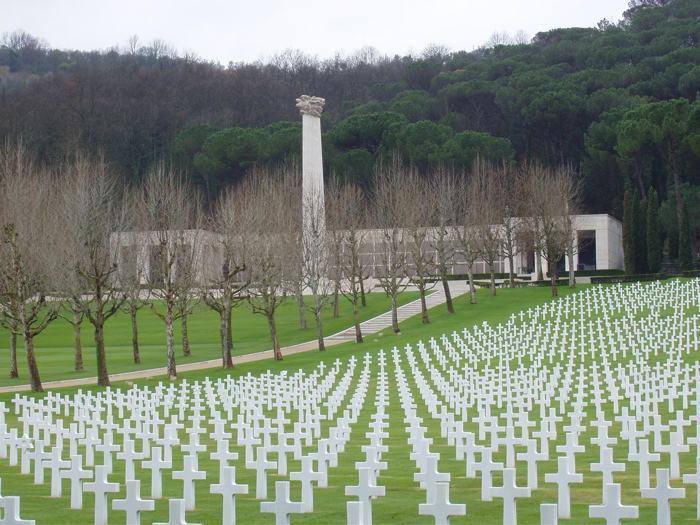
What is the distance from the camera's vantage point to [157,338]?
4369cm

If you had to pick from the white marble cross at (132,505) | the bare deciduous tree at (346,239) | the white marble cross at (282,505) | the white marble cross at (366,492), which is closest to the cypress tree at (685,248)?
the bare deciduous tree at (346,239)

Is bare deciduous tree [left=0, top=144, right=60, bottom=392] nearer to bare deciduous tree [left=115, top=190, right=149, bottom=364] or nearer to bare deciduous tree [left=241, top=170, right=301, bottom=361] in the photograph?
bare deciduous tree [left=115, top=190, right=149, bottom=364]

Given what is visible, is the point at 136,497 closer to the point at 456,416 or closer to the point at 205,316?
the point at 456,416

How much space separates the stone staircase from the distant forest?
16783mm

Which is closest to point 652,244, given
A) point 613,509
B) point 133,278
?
point 133,278

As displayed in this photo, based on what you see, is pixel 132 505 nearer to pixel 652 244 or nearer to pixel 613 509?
pixel 613 509

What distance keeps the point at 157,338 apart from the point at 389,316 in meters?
11.4

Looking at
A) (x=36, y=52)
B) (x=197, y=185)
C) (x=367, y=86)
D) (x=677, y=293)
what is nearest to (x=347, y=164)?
(x=197, y=185)

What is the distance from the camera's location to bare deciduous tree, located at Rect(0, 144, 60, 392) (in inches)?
933

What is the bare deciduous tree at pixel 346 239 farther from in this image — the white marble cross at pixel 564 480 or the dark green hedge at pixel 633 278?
the white marble cross at pixel 564 480

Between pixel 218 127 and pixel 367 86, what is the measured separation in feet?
62.3

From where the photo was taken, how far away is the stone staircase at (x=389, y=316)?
40969 millimetres

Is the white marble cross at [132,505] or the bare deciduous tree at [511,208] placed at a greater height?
the bare deciduous tree at [511,208]

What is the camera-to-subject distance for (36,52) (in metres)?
140
